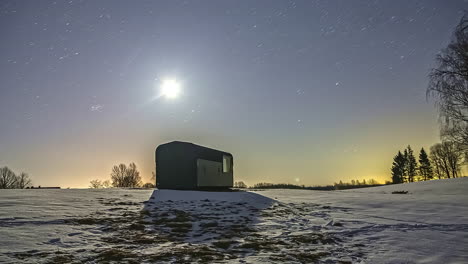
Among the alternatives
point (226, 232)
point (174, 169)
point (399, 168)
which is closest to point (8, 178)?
point (174, 169)

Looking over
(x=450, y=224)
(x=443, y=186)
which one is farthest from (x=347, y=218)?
(x=443, y=186)

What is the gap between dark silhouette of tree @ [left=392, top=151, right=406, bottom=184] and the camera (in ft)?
216

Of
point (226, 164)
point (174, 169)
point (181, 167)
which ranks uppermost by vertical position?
point (226, 164)

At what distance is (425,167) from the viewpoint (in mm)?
63219

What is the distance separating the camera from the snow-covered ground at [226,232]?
5414 millimetres

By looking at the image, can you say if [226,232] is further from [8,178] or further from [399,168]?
[399,168]

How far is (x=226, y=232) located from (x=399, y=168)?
70.9 m

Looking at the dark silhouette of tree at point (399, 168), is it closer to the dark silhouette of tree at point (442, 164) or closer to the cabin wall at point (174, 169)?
the dark silhouette of tree at point (442, 164)

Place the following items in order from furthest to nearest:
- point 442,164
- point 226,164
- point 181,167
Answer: point 442,164, point 226,164, point 181,167

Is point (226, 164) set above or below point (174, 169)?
above

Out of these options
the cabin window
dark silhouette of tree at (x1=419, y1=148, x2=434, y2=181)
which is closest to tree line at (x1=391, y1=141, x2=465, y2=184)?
dark silhouette of tree at (x1=419, y1=148, x2=434, y2=181)

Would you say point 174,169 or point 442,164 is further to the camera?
point 442,164

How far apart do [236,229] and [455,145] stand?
16723 mm

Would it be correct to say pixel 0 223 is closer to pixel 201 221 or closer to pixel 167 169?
pixel 201 221
